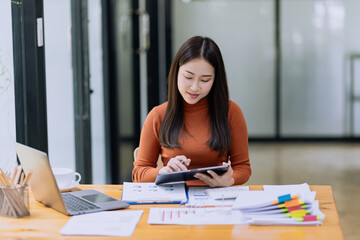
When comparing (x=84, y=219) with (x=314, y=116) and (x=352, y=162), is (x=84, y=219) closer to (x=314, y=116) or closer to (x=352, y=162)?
(x=352, y=162)

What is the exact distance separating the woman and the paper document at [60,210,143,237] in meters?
0.47

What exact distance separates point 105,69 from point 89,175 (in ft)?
2.74

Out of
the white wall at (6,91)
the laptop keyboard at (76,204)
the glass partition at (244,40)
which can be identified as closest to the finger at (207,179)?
the laptop keyboard at (76,204)

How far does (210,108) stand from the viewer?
2.17 meters

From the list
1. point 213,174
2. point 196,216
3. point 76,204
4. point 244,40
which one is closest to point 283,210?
point 196,216

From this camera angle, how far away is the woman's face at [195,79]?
199 centimetres

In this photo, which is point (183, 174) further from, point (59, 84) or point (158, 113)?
point (59, 84)

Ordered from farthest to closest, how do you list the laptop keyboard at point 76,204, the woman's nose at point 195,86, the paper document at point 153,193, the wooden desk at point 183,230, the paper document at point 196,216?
the woman's nose at point 195,86 → the paper document at point 153,193 → the laptop keyboard at point 76,204 → the paper document at point 196,216 → the wooden desk at point 183,230

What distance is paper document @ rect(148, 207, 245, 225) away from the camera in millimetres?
1496

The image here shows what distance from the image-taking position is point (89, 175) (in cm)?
315

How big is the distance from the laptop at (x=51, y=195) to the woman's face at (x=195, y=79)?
54cm

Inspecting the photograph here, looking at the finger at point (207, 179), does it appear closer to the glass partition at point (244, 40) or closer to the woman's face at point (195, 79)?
the woman's face at point (195, 79)

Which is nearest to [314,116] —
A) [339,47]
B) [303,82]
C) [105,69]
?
[303,82]

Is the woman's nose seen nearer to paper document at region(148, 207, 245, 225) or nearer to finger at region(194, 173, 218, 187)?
finger at region(194, 173, 218, 187)
